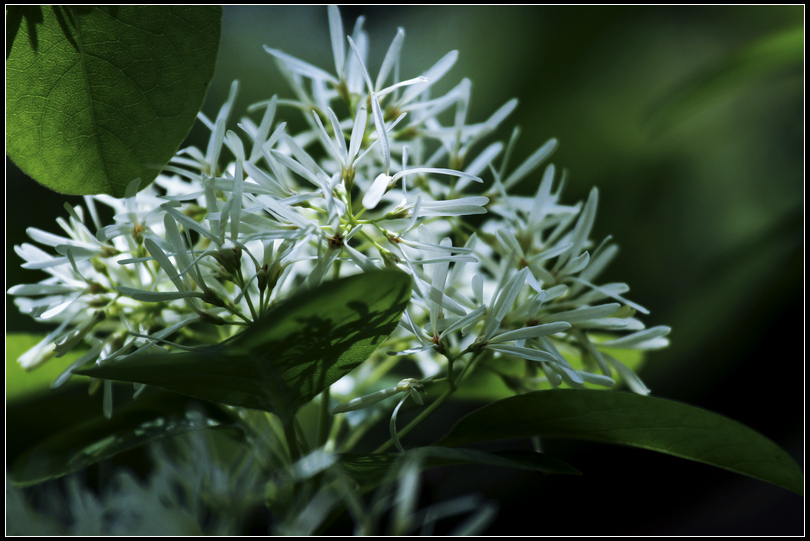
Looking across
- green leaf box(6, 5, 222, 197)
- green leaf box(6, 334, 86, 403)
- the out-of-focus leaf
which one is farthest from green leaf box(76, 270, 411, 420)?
the out-of-focus leaf

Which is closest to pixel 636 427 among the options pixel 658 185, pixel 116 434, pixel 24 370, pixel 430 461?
pixel 430 461

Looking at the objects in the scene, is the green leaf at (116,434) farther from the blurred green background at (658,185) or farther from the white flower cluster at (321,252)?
the blurred green background at (658,185)

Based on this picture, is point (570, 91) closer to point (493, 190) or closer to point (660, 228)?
point (660, 228)

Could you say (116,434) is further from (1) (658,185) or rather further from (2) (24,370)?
(1) (658,185)

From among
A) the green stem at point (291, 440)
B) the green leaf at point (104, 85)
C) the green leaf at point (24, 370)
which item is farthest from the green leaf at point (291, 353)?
the green leaf at point (24, 370)

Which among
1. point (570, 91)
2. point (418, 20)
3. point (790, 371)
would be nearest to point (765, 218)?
point (790, 371)
